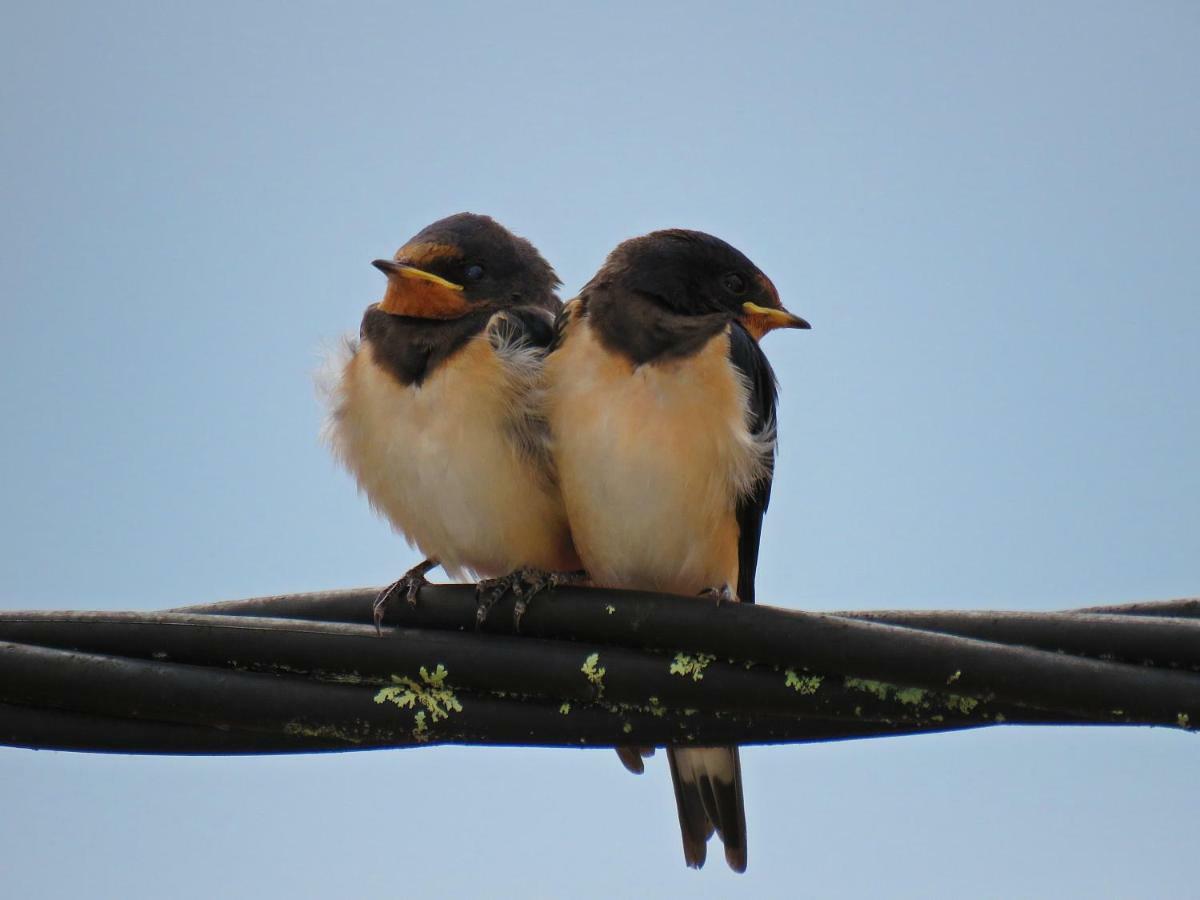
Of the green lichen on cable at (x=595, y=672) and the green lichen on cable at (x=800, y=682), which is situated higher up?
the green lichen on cable at (x=595, y=672)

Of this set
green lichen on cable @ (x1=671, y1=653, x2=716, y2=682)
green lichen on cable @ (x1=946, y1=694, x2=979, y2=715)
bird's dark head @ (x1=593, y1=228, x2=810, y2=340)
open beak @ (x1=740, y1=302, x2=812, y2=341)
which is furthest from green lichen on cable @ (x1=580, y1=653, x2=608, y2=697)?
open beak @ (x1=740, y1=302, x2=812, y2=341)

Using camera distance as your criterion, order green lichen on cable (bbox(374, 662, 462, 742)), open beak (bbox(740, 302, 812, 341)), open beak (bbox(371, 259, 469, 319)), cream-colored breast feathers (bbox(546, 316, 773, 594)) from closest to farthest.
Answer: green lichen on cable (bbox(374, 662, 462, 742))
cream-colored breast feathers (bbox(546, 316, 773, 594))
open beak (bbox(371, 259, 469, 319))
open beak (bbox(740, 302, 812, 341))

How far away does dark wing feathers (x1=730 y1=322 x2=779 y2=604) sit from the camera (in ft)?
13.1

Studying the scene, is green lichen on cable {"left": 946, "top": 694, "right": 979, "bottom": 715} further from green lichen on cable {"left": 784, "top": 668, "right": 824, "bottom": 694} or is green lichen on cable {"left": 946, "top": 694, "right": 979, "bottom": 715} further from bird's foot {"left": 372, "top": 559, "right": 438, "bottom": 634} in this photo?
bird's foot {"left": 372, "top": 559, "right": 438, "bottom": 634}

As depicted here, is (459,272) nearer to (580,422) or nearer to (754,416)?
(580,422)

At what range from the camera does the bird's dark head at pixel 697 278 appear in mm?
4094

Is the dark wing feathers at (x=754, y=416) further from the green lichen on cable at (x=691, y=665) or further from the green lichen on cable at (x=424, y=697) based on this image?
the green lichen on cable at (x=424, y=697)

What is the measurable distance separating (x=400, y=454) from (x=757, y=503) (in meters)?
1.00

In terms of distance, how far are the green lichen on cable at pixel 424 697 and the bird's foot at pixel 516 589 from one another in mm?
276

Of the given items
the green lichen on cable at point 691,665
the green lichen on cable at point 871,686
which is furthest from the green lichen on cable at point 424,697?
the green lichen on cable at point 871,686

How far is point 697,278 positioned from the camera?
4.19 metres

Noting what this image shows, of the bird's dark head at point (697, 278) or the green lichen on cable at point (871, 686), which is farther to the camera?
→ the bird's dark head at point (697, 278)

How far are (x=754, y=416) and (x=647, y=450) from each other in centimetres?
39

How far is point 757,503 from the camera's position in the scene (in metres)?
4.12
